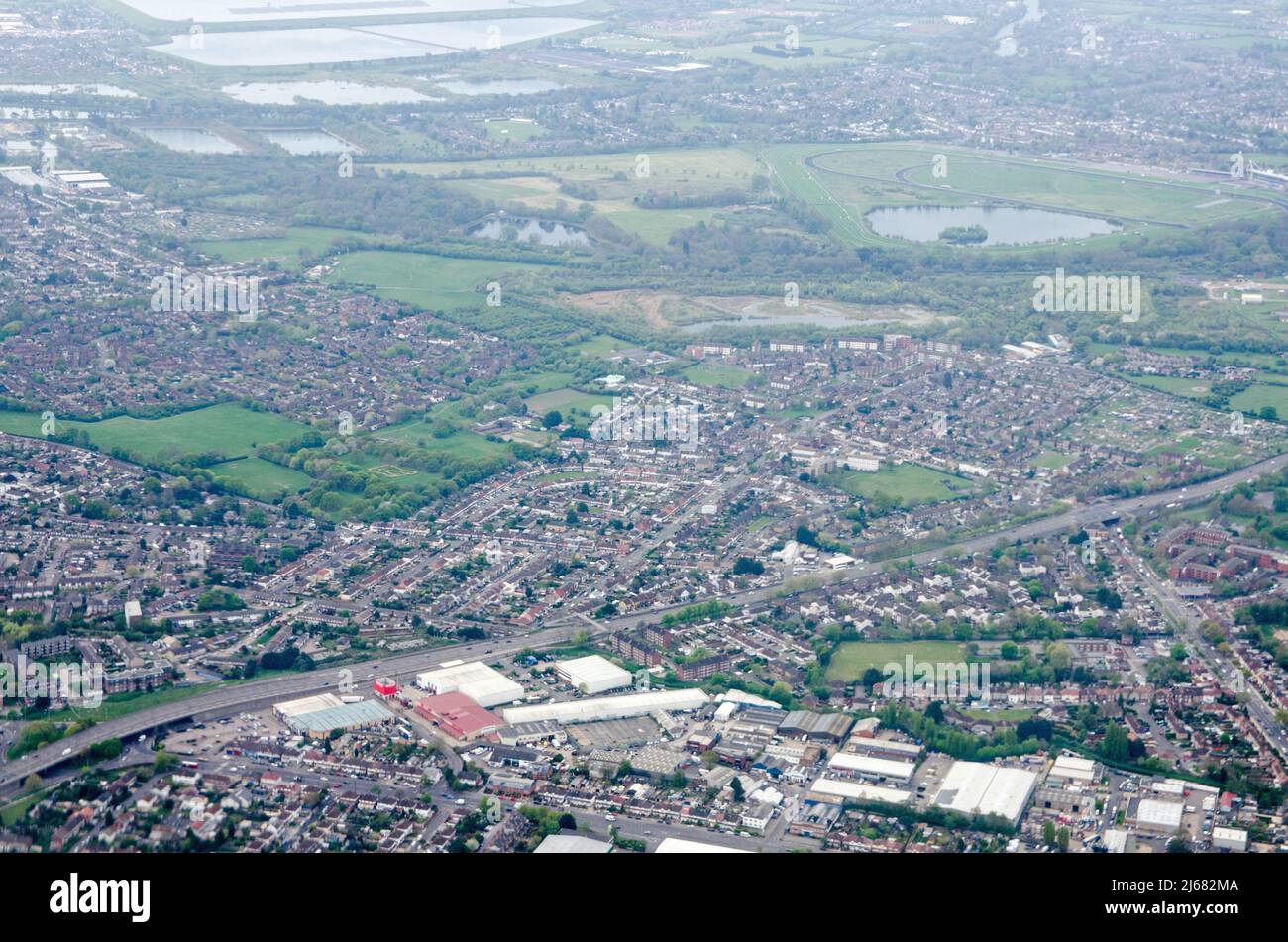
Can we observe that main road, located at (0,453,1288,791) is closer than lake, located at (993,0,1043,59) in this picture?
Yes

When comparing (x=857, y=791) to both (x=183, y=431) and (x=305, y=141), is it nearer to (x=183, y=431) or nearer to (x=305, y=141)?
(x=183, y=431)

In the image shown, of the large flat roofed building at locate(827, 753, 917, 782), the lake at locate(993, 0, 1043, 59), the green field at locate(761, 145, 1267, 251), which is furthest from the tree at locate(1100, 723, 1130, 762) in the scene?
the lake at locate(993, 0, 1043, 59)

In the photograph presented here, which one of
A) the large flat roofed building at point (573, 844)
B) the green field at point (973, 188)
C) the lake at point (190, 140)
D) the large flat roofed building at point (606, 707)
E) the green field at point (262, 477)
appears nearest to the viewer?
the large flat roofed building at point (573, 844)

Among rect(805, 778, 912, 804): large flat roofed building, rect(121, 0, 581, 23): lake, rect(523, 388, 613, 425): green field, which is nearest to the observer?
rect(805, 778, 912, 804): large flat roofed building

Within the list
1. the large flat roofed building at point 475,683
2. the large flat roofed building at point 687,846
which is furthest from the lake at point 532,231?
the large flat roofed building at point 687,846

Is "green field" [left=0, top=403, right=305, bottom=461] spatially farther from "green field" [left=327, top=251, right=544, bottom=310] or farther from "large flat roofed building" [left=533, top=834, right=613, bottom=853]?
"large flat roofed building" [left=533, top=834, right=613, bottom=853]

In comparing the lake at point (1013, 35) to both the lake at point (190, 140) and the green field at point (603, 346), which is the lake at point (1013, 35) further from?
the green field at point (603, 346)
